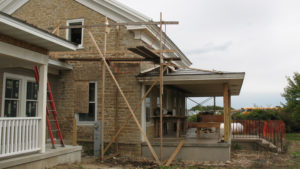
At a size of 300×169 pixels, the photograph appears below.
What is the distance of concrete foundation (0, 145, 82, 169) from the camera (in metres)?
7.12

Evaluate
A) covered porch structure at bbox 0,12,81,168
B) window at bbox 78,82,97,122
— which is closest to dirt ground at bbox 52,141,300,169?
covered porch structure at bbox 0,12,81,168

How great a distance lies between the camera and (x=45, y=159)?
8.13 metres

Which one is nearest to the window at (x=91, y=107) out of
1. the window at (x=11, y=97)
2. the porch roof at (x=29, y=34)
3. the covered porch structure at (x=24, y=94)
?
the covered porch structure at (x=24, y=94)

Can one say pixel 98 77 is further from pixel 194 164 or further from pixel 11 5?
pixel 11 5

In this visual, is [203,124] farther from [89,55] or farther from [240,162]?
[89,55]

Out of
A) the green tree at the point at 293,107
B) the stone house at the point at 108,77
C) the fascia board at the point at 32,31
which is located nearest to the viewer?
the fascia board at the point at 32,31

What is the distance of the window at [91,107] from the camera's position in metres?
12.1

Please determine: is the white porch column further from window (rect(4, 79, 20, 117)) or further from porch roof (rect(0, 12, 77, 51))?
window (rect(4, 79, 20, 117))

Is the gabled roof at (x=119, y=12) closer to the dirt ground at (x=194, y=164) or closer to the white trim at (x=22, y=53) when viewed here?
the white trim at (x=22, y=53)

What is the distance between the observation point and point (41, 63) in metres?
8.28

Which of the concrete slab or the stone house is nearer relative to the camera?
the concrete slab

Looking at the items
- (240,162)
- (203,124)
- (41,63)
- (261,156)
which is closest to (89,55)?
(41,63)

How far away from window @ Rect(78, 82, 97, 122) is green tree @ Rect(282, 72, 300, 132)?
1811cm

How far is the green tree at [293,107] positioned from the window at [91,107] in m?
18.1
